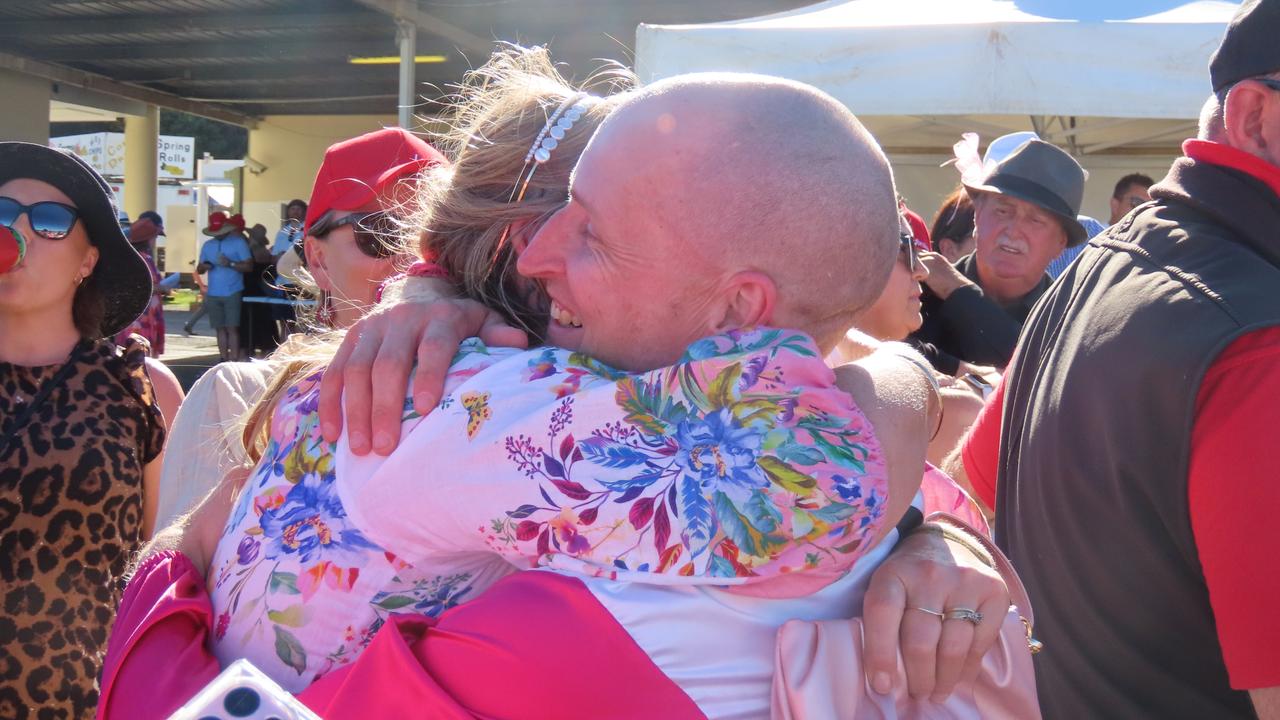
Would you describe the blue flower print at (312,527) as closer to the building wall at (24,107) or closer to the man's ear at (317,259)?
the man's ear at (317,259)

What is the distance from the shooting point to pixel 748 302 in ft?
3.71

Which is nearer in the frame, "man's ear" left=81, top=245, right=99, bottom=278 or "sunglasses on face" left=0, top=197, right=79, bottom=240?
"sunglasses on face" left=0, top=197, right=79, bottom=240

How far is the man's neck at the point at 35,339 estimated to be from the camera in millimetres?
2822

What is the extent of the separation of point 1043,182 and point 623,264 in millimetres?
3567

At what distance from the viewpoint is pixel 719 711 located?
105 centimetres

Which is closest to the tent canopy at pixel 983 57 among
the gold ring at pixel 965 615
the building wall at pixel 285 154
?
the gold ring at pixel 965 615

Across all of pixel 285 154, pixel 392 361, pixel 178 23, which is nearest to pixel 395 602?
pixel 392 361

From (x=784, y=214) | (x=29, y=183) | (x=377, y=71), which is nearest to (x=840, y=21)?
(x=29, y=183)

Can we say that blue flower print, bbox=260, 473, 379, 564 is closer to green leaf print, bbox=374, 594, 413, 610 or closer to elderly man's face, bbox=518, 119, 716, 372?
green leaf print, bbox=374, 594, 413, 610

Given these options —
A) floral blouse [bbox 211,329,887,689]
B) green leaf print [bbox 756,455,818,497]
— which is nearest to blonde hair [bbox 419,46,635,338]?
floral blouse [bbox 211,329,887,689]

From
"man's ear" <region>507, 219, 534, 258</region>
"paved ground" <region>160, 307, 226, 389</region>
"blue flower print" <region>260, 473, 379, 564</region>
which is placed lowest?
"paved ground" <region>160, 307, 226, 389</region>

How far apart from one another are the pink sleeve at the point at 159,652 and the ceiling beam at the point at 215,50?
1489 cm

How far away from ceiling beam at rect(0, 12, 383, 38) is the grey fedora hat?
11.4 meters

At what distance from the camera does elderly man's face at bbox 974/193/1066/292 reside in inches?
169
